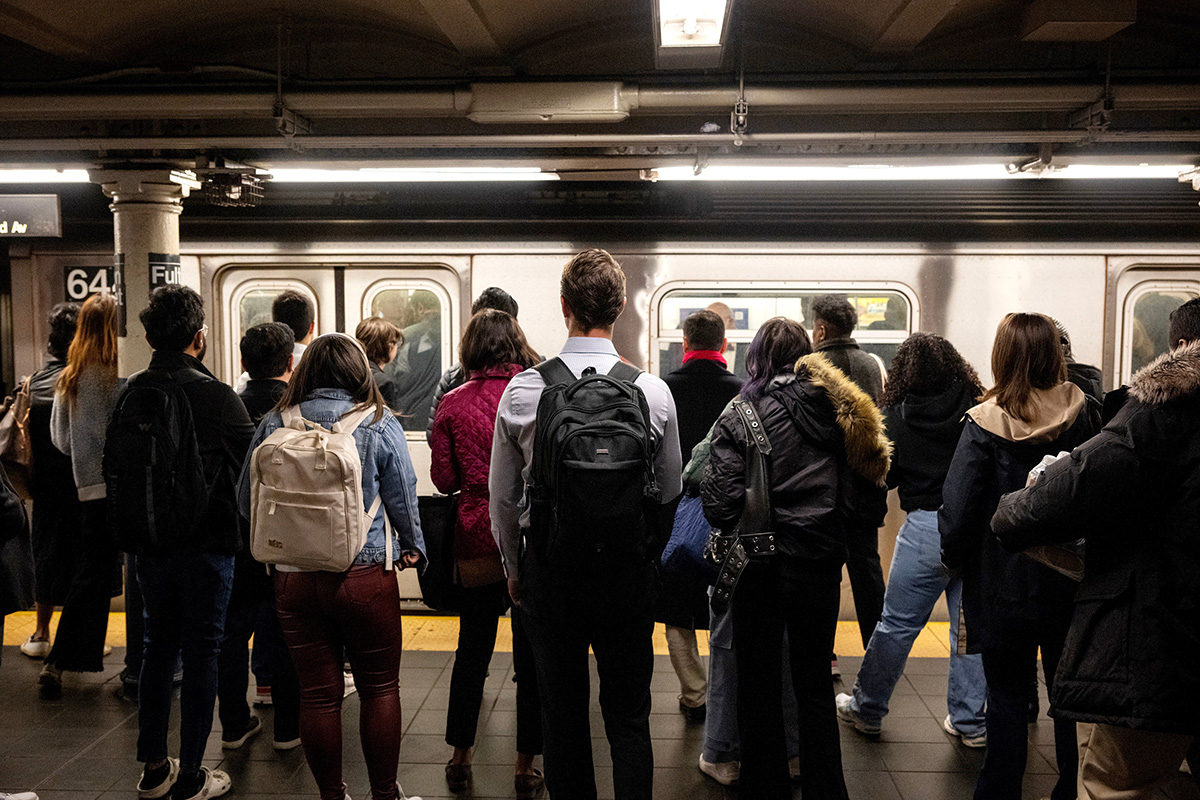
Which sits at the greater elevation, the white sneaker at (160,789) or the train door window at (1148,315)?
the train door window at (1148,315)

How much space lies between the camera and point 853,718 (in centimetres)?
388

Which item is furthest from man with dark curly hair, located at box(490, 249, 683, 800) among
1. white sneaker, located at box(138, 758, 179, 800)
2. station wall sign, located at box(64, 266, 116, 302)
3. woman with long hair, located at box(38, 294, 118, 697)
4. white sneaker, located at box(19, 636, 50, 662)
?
station wall sign, located at box(64, 266, 116, 302)

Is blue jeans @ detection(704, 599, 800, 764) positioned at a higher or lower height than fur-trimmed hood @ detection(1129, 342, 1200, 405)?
lower

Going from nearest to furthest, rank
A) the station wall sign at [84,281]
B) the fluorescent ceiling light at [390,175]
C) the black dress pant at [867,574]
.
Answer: the black dress pant at [867,574]
the fluorescent ceiling light at [390,175]
the station wall sign at [84,281]

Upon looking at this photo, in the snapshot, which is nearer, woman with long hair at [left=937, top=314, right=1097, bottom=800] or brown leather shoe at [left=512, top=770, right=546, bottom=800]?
woman with long hair at [left=937, top=314, right=1097, bottom=800]

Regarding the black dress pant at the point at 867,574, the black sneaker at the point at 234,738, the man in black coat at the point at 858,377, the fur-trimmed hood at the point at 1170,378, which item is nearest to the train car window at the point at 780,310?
the man in black coat at the point at 858,377

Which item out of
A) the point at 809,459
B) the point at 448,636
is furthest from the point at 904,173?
the point at 448,636

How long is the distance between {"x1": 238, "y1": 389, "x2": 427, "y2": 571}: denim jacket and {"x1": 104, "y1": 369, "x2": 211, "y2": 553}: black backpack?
0.92ft

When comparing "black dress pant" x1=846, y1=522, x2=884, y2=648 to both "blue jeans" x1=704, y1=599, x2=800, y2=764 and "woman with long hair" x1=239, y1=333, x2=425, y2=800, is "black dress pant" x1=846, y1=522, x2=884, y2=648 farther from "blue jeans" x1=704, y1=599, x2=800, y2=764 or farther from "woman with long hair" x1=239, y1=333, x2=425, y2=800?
"woman with long hair" x1=239, y1=333, x2=425, y2=800

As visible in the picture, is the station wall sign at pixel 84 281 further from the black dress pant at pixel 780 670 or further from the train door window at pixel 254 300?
the black dress pant at pixel 780 670

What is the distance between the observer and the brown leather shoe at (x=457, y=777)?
3342 mm

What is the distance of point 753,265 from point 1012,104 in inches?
58.3

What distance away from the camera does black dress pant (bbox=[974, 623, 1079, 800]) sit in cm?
275

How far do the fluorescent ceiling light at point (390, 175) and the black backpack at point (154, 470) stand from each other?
7.10 ft
